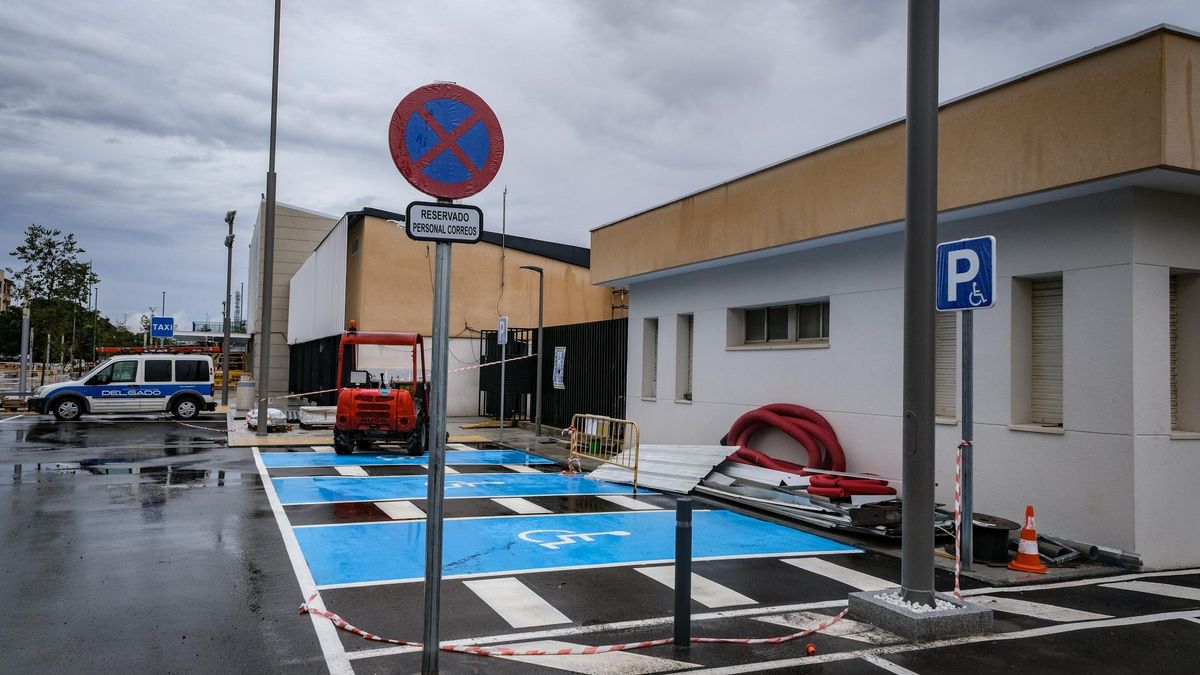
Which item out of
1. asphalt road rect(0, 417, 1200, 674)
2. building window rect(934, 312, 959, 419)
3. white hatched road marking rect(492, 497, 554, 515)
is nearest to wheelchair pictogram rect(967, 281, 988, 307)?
asphalt road rect(0, 417, 1200, 674)

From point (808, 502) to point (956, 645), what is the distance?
4.79 m

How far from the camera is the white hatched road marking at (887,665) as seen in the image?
5.30 meters

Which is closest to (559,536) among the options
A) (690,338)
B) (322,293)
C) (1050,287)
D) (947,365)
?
(947,365)

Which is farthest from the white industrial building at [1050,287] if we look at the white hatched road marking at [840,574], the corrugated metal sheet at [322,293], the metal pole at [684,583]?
the corrugated metal sheet at [322,293]

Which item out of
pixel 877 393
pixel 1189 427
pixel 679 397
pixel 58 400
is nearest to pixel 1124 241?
pixel 1189 427

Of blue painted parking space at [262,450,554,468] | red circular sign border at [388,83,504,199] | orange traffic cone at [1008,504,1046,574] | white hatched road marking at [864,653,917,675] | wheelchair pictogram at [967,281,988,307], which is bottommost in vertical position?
white hatched road marking at [864,653,917,675]

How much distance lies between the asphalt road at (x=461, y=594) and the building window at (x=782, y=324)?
343 centimetres

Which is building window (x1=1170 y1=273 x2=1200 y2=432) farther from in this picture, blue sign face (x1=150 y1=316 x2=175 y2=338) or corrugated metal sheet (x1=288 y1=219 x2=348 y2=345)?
blue sign face (x1=150 y1=316 x2=175 y2=338)

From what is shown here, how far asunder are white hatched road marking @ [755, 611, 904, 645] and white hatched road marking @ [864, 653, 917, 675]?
0.34 m

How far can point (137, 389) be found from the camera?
84.2ft

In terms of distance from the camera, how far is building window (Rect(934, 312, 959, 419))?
10602 mm

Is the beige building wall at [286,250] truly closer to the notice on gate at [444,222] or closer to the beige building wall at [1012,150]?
the beige building wall at [1012,150]

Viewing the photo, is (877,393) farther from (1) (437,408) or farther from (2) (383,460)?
(2) (383,460)

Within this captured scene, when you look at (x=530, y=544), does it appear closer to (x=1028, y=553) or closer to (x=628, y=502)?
(x=628, y=502)
